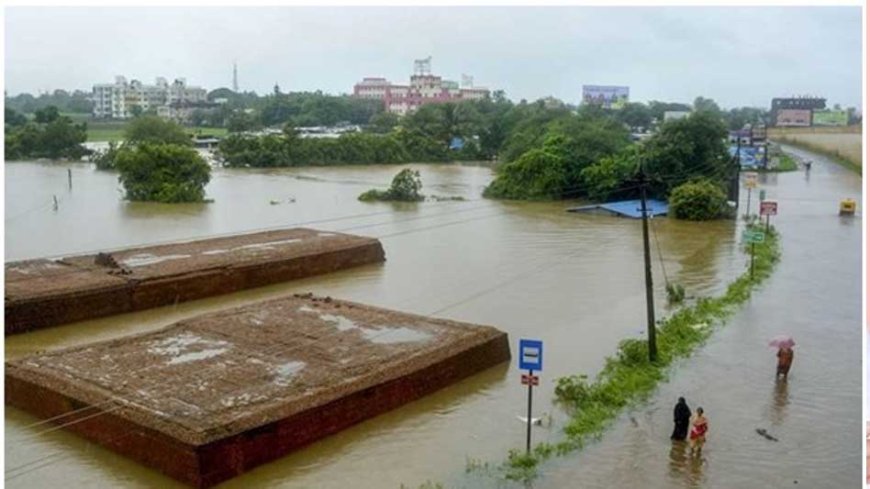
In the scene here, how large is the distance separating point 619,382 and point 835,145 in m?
51.5

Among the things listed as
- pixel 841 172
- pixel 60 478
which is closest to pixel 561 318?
pixel 60 478

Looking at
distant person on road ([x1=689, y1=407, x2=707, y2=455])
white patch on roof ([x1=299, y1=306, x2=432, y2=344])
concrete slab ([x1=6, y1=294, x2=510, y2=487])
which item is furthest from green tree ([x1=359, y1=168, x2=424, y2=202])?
distant person on road ([x1=689, y1=407, x2=707, y2=455])

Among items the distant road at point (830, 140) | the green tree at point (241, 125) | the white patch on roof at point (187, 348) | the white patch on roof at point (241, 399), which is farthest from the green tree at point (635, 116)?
the white patch on roof at point (241, 399)

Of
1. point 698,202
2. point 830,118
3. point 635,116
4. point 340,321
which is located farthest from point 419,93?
point 340,321

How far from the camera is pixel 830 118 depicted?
66.6 m

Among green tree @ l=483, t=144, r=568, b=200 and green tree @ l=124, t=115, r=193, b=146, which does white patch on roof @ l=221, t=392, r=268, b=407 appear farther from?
green tree @ l=124, t=115, r=193, b=146

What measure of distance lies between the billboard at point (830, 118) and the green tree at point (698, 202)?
4054cm

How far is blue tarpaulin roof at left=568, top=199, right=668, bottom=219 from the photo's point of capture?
28.0 m

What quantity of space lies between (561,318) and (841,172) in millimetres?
36904

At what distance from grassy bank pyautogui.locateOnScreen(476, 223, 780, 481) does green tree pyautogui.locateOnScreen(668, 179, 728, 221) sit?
37.3 feet

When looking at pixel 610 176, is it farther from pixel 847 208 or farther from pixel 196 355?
pixel 196 355

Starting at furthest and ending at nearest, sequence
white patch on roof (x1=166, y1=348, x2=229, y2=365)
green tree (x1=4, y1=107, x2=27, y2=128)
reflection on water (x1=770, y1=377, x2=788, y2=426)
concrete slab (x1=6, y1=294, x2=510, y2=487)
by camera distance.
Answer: green tree (x1=4, y1=107, x2=27, y2=128) < white patch on roof (x1=166, y1=348, x2=229, y2=365) < reflection on water (x1=770, y1=377, x2=788, y2=426) < concrete slab (x1=6, y1=294, x2=510, y2=487)

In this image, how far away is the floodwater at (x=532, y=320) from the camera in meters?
8.88

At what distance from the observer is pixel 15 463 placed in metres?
9.00
